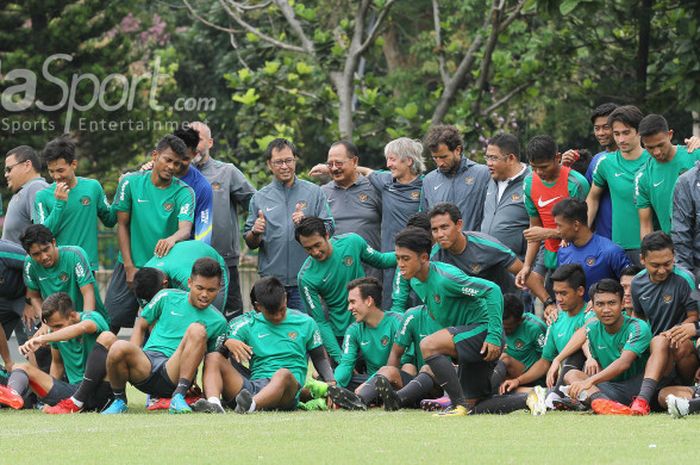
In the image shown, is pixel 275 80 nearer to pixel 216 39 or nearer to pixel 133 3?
pixel 133 3

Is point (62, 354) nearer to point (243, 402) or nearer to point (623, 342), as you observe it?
point (243, 402)

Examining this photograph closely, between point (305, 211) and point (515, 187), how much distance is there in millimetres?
1908

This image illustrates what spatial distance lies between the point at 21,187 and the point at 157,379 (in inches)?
139

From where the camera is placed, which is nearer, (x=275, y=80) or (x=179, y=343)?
(x=179, y=343)

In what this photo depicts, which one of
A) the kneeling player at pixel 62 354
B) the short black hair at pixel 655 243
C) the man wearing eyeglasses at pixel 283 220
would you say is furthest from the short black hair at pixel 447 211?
the kneeling player at pixel 62 354

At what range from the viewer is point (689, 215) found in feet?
36.3

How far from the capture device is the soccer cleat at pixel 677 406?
990 cm

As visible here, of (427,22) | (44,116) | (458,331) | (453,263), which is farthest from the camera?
(427,22)

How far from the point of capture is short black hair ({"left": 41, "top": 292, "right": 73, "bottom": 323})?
38.6ft

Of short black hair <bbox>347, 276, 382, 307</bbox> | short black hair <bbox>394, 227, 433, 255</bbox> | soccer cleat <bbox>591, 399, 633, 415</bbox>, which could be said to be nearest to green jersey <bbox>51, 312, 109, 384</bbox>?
short black hair <bbox>347, 276, 382, 307</bbox>

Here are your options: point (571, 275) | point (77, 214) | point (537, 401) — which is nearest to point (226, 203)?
point (77, 214)

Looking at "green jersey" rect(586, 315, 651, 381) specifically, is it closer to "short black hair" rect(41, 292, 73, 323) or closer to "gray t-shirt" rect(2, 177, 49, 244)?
"short black hair" rect(41, 292, 73, 323)

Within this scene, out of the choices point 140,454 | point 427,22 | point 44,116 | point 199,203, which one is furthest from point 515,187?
point 427,22

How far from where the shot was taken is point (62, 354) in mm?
12281
